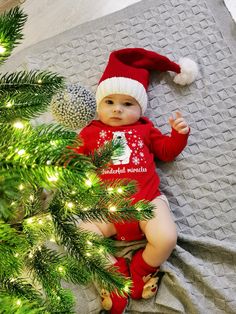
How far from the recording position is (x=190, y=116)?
1.38 meters

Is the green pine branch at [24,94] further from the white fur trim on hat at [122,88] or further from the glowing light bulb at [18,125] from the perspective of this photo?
the white fur trim on hat at [122,88]

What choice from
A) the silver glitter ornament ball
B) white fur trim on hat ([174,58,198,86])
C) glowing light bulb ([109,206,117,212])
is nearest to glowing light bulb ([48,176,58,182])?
glowing light bulb ([109,206,117,212])

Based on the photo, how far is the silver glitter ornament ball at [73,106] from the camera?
47.9 inches

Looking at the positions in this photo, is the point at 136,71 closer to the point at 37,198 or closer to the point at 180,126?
the point at 180,126

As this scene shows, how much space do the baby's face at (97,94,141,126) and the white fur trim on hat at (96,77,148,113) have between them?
0.01 m

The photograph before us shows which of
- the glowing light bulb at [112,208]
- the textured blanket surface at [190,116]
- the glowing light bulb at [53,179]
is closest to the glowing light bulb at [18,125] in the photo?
the glowing light bulb at [53,179]

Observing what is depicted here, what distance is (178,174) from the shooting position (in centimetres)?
131

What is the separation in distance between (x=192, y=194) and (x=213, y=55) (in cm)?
53

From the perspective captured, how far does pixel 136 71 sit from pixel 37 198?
0.72 m

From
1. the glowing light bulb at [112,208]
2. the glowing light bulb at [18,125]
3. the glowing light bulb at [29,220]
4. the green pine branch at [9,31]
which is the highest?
the green pine branch at [9,31]

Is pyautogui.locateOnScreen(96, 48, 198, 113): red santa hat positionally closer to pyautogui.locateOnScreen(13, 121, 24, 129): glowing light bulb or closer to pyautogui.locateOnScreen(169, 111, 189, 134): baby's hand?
pyautogui.locateOnScreen(169, 111, 189, 134): baby's hand

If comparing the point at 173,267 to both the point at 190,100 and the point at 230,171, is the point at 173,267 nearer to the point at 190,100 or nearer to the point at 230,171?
the point at 230,171

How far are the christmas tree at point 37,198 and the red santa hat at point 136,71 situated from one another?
23.1 inches

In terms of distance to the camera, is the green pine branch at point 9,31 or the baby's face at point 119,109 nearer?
the green pine branch at point 9,31
